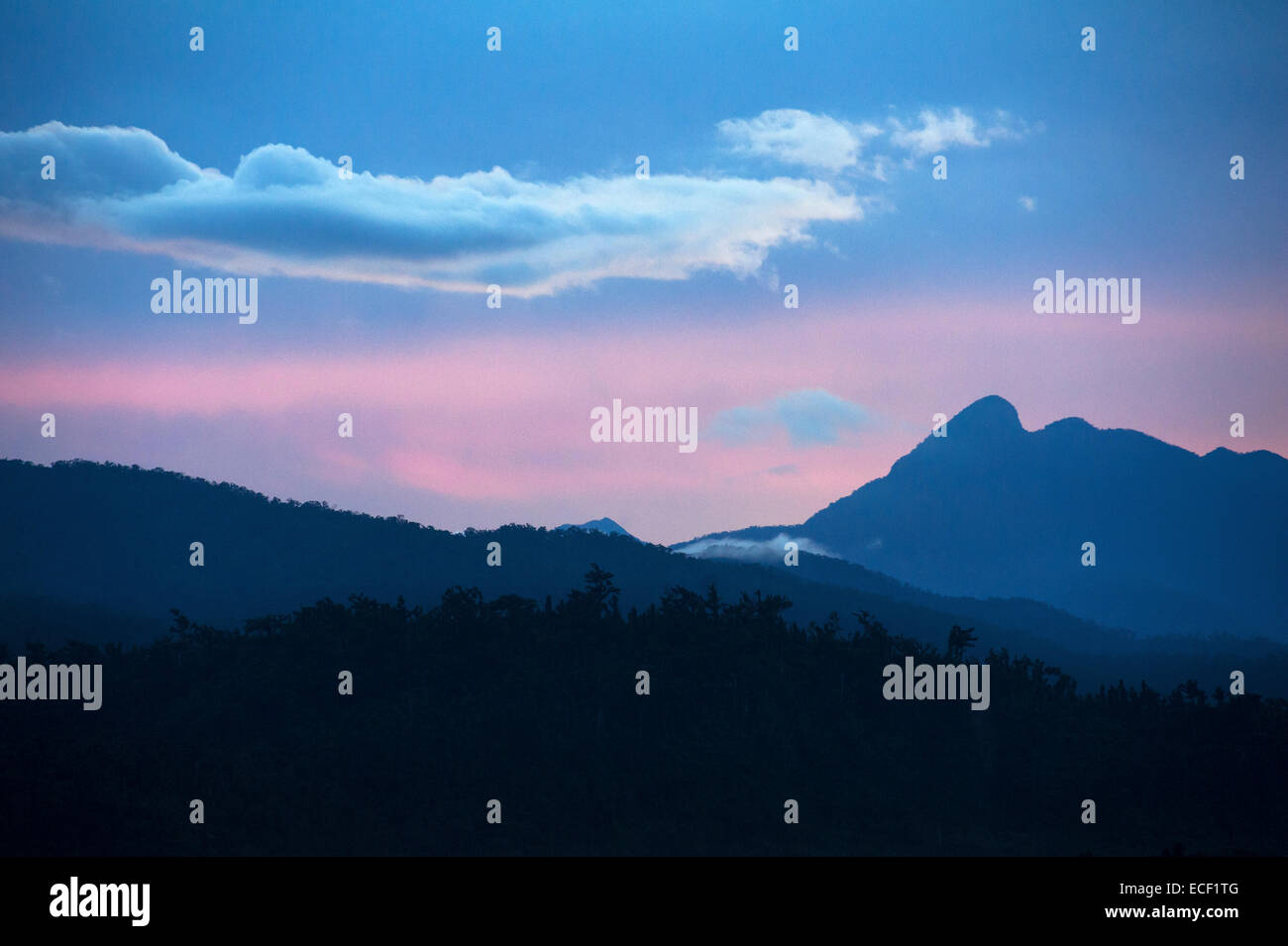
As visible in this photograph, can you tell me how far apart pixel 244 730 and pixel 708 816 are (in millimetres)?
34471

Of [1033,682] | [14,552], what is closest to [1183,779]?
[1033,682]

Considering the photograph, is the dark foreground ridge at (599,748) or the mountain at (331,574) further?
the mountain at (331,574)

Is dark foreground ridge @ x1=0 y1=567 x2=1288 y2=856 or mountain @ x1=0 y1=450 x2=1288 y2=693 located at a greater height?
mountain @ x1=0 y1=450 x2=1288 y2=693

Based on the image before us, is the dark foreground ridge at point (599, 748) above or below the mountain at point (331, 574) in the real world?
below

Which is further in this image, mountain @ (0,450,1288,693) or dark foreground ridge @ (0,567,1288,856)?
mountain @ (0,450,1288,693)

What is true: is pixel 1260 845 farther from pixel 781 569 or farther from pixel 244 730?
pixel 781 569

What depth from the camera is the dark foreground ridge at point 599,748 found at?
7769cm

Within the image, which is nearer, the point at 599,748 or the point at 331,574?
the point at 599,748

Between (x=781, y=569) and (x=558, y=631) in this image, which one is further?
(x=781, y=569)

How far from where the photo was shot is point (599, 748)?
88.8 m

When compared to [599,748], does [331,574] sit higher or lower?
higher

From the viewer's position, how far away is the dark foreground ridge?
255ft

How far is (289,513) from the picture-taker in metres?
193
